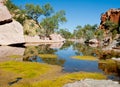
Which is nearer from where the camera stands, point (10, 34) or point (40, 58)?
point (40, 58)

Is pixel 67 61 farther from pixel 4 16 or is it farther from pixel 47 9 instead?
pixel 47 9

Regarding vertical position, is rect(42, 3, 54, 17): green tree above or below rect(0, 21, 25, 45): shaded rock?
above

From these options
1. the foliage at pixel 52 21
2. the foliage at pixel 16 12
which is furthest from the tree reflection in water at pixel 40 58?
the foliage at pixel 52 21

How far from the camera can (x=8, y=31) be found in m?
88.4

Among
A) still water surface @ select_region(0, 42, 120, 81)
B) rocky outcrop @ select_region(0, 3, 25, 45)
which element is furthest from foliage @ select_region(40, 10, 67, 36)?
still water surface @ select_region(0, 42, 120, 81)

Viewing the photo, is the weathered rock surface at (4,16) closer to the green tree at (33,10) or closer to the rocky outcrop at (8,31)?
the rocky outcrop at (8,31)

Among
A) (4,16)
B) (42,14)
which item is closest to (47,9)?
(42,14)

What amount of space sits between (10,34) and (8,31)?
183 centimetres

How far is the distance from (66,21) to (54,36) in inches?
607

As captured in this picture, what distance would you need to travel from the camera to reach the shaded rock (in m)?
84.9

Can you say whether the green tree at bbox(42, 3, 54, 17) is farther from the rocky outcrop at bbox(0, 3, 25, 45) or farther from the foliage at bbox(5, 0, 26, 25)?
the rocky outcrop at bbox(0, 3, 25, 45)

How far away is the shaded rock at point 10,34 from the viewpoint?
3342 inches

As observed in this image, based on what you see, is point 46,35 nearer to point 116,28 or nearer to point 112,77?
point 116,28

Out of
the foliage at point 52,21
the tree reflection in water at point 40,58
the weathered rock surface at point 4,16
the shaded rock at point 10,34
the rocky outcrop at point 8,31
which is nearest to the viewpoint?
the tree reflection in water at point 40,58
